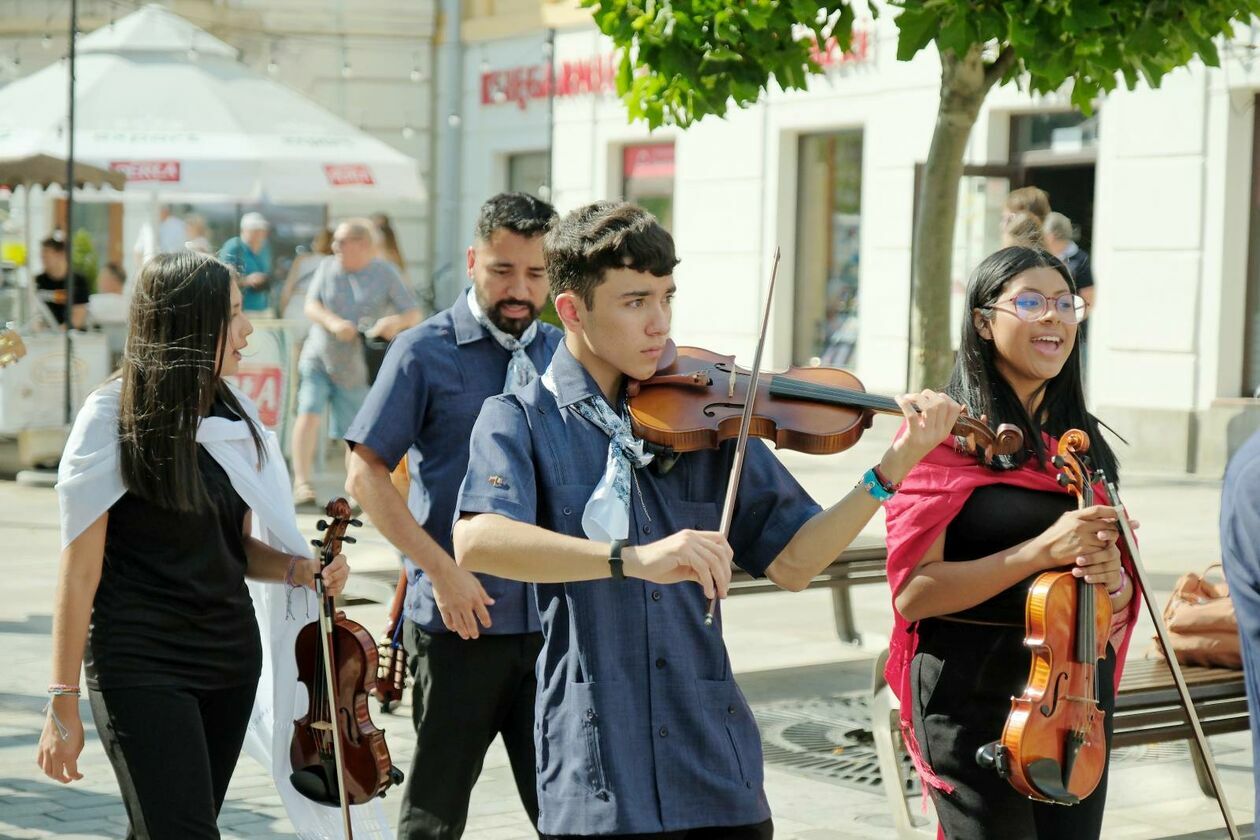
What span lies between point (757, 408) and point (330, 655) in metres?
1.15

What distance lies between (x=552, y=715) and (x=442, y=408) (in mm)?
1533

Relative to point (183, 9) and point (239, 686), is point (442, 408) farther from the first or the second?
point (183, 9)

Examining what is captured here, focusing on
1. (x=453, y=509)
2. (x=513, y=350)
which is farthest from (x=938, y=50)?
(x=453, y=509)

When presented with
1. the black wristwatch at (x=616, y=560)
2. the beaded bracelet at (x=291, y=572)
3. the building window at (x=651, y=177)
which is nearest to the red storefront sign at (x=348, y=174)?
the building window at (x=651, y=177)

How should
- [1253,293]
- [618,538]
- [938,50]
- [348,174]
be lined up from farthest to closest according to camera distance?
[348,174] → [1253,293] → [938,50] → [618,538]

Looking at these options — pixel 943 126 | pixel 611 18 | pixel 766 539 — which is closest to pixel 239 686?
pixel 766 539

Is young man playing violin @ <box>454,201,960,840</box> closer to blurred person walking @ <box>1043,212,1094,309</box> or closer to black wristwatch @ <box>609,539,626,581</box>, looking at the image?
black wristwatch @ <box>609,539,626,581</box>

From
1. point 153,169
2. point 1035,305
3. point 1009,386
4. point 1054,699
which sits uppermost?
point 153,169

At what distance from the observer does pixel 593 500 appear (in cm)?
292

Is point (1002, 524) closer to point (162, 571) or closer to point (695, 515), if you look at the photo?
point (695, 515)

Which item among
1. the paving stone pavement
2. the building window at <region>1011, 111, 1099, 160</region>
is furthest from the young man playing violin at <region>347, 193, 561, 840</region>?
the building window at <region>1011, 111, 1099, 160</region>

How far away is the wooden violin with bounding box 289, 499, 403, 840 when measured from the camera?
3.70 m

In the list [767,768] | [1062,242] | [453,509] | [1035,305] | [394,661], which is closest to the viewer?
[1035,305]

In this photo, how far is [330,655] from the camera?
370 centimetres
